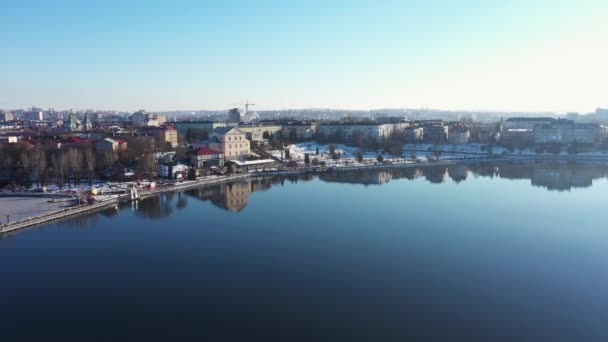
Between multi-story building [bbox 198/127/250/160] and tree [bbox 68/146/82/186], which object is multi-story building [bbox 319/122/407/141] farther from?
tree [bbox 68/146/82/186]

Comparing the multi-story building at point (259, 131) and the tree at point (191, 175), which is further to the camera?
the multi-story building at point (259, 131)

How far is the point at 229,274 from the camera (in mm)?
4035

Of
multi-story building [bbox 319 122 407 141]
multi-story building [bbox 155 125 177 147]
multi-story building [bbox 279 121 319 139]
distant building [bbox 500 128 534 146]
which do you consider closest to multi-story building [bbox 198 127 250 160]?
multi-story building [bbox 155 125 177 147]

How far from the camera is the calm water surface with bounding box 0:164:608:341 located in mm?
3086

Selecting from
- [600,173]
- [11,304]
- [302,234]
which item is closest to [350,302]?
[302,234]

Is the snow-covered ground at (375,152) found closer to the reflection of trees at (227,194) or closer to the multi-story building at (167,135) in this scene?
the multi-story building at (167,135)

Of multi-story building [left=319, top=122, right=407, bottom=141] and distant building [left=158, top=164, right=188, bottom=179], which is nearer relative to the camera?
distant building [left=158, top=164, right=188, bottom=179]

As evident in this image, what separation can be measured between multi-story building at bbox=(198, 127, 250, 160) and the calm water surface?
4.22 metres

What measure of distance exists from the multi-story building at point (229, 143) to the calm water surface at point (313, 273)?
13.9ft

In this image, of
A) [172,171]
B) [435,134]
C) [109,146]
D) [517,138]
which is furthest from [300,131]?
[172,171]

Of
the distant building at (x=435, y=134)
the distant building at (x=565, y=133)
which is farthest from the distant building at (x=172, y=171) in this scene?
the distant building at (x=565, y=133)

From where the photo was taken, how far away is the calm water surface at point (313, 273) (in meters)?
3.09

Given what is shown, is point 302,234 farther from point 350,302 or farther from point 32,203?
point 32,203

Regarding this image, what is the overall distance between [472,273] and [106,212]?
514cm
